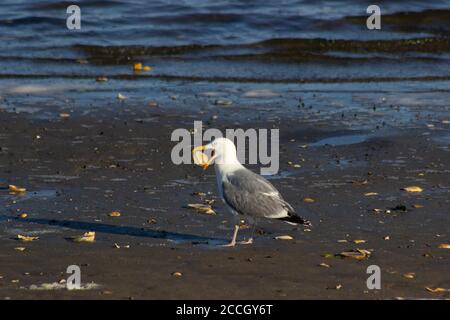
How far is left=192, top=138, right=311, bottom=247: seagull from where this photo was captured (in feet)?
25.9

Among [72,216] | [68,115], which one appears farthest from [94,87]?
[72,216]

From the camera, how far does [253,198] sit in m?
8.00

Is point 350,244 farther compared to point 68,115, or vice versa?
point 68,115

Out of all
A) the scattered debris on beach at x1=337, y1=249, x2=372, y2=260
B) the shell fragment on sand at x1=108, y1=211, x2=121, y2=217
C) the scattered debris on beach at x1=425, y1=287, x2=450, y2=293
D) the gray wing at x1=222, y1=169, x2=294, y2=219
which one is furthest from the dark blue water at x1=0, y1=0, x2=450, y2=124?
the scattered debris on beach at x1=425, y1=287, x2=450, y2=293

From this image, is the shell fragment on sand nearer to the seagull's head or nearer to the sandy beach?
the sandy beach

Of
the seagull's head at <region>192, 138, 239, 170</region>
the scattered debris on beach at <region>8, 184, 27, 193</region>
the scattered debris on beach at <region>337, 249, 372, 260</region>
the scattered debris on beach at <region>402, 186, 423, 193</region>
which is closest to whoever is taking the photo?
the scattered debris on beach at <region>337, 249, 372, 260</region>

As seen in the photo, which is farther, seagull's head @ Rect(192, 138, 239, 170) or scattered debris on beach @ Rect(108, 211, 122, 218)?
scattered debris on beach @ Rect(108, 211, 122, 218)

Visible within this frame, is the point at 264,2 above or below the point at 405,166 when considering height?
above

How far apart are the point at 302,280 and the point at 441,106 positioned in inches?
256

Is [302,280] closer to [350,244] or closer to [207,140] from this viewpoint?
[350,244]

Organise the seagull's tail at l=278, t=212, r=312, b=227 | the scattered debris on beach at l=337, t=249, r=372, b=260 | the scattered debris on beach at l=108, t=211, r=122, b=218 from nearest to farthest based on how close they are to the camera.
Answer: the scattered debris on beach at l=337, t=249, r=372, b=260 → the seagull's tail at l=278, t=212, r=312, b=227 → the scattered debris on beach at l=108, t=211, r=122, b=218

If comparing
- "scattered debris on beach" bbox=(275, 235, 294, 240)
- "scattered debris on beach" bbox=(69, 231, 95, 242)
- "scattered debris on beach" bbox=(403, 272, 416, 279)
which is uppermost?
"scattered debris on beach" bbox=(69, 231, 95, 242)

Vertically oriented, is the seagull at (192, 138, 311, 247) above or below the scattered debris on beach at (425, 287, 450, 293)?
above
